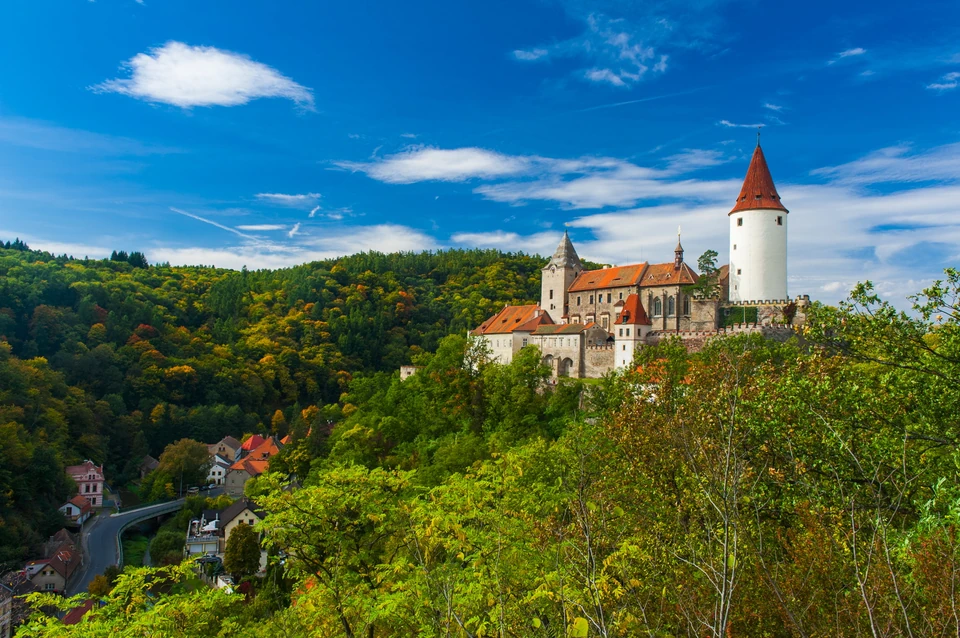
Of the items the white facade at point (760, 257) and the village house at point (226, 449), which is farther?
the village house at point (226, 449)

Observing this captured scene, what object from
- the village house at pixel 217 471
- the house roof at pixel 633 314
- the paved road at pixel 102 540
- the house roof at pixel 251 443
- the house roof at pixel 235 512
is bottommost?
the paved road at pixel 102 540

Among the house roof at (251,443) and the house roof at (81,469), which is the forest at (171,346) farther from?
the house roof at (251,443)

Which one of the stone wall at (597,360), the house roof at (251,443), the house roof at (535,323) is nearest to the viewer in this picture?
the stone wall at (597,360)

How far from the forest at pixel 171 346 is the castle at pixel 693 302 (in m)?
18.2

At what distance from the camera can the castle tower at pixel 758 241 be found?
3853 cm

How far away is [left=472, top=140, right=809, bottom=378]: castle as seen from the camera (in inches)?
1465

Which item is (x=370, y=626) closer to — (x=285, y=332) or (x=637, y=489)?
(x=637, y=489)

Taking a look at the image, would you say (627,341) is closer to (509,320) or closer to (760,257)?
(760,257)

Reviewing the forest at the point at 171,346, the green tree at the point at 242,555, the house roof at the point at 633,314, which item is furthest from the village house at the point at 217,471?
the house roof at the point at 633,314

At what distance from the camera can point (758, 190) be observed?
39562 mm

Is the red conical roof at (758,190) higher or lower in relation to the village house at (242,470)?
higher

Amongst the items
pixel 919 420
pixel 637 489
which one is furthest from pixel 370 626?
pixel 919 420

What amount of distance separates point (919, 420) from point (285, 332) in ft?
264

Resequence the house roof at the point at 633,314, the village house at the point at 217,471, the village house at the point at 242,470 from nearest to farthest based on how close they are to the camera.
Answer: the house roof at the point at 633,314, the village house at the point at 242,470, the village house at the point at 217,471
